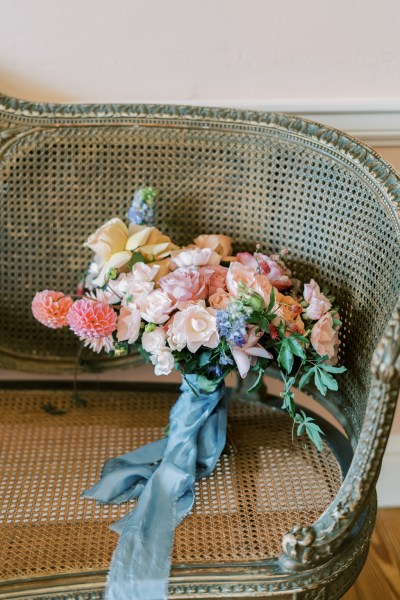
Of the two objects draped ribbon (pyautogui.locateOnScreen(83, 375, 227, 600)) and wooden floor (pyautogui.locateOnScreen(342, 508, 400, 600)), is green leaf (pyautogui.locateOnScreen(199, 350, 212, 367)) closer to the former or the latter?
draped ribbon (pyautogui.locateOnScreen(83, 375, 227, 600))

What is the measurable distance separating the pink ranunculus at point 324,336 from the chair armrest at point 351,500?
165 mm

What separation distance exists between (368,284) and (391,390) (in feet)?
0.92

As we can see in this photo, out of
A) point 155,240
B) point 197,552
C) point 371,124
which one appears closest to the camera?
point 197,552

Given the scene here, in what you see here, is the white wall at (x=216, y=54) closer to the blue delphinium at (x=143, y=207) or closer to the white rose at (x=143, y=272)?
the blue delphinium at (x=143, y=207)

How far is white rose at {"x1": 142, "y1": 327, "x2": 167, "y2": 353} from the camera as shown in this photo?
1.07 meters

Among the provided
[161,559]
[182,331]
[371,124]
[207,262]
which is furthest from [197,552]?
[371,124]

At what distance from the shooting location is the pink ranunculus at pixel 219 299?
3.55 feet

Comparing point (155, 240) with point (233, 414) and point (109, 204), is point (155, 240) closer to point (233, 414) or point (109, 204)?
point (109, 204)

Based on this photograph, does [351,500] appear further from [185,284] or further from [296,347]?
[185,284]

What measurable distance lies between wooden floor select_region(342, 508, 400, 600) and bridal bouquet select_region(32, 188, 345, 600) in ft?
1.48

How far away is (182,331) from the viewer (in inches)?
40.9

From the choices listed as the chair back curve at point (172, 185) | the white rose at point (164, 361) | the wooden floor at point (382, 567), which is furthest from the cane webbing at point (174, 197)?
the wooden floor at point (382, 567)

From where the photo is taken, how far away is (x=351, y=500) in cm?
93

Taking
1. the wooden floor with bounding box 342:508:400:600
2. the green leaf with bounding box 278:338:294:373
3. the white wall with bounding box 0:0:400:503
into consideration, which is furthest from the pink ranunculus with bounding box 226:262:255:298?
the wooden floor with bounding box 342:508:400:600
